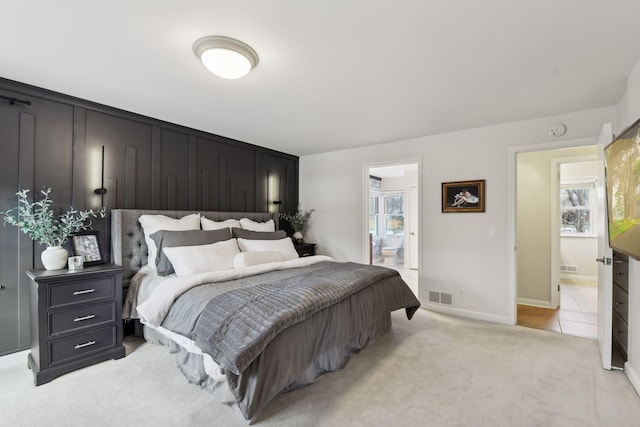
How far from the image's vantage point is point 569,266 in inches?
249

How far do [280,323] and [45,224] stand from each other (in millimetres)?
2238

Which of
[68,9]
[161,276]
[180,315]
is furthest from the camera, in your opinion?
[161,276]

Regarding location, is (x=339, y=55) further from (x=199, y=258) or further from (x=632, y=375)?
(x=632, y=375)

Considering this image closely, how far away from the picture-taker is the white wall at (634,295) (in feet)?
7.25

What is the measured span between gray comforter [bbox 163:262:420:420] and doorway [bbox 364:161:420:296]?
4481 mm

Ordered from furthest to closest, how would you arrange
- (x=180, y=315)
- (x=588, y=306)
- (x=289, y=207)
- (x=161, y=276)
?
(x=289, y=207) < (x=588, y=306) < (x=161, y=276) < (x=180, y=315)

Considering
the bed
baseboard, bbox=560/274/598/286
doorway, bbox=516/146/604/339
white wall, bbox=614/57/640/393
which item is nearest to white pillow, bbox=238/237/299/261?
the bed

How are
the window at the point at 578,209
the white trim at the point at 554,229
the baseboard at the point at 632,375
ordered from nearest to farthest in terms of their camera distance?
the baseboard at the point at 632,375 < the white trim at the point at 554,229 < the window at the point at 578,209

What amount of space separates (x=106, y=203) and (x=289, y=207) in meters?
2.78

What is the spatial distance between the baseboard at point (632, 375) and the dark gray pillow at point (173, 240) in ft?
12.1

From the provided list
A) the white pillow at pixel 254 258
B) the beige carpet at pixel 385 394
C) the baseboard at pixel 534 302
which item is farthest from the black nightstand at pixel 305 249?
the baseboard at pixel 534 302

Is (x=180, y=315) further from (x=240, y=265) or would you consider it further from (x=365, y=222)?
(x=365, y=222)

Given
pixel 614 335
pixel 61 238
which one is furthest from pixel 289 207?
pixel 614 335

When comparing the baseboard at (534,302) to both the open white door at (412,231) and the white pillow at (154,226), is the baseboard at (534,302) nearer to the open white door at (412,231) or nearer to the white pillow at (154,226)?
the open white door at (412,231)
